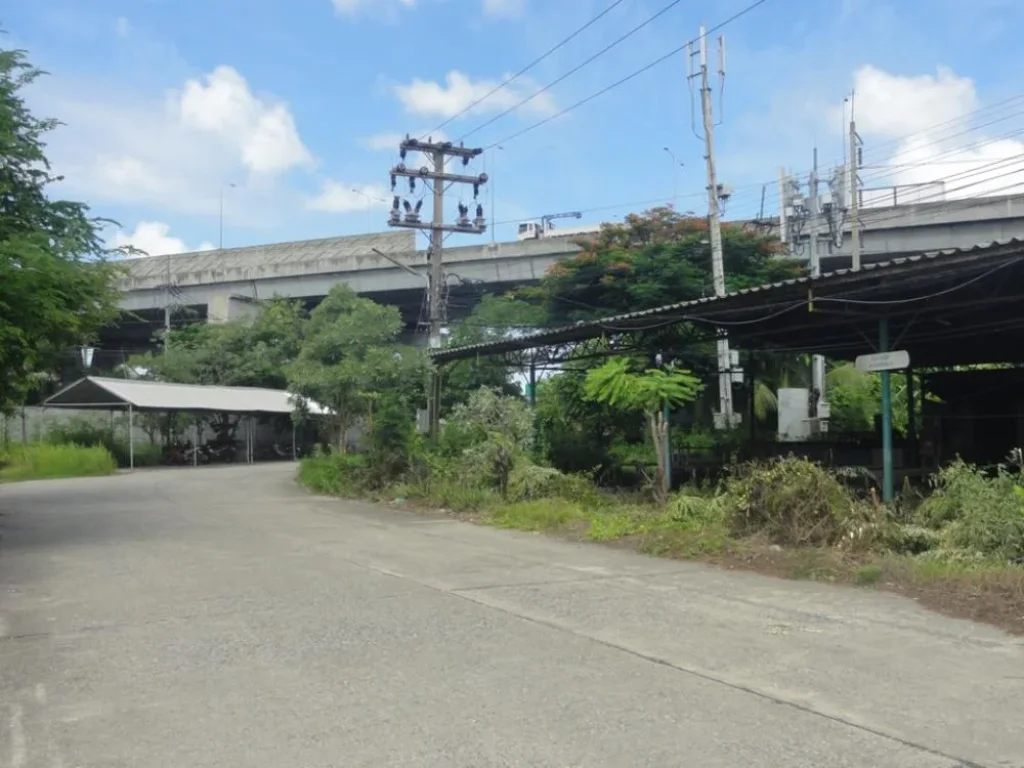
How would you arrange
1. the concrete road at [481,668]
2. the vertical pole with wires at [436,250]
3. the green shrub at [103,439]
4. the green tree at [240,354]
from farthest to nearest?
the green tree at [240,354], the green shrub at [103,439], the vertical pole with wires at [436,250], the concrete road at [481,668]

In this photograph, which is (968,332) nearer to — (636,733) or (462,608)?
(462,608)

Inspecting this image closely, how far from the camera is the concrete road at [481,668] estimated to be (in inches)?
201

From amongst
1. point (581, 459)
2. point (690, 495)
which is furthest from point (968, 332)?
point (581, 459)

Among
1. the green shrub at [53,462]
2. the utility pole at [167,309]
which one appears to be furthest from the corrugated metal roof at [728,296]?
the utility pole at [167,309]

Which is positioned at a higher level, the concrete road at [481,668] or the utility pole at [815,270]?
the utility pole at [815,270]

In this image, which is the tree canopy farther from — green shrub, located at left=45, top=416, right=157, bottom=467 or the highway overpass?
green shrub, located at left=45, top=416, right=157, bottom=467

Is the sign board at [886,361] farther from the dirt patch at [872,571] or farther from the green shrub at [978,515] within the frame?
the dirt patch at [872,571]

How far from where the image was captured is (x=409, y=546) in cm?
1345

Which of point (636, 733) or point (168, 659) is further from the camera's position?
point (168, 659)

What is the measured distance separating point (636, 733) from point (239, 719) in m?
2.33

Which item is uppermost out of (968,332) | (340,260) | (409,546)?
(340,260)

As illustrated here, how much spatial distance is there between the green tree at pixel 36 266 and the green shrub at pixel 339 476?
781cm

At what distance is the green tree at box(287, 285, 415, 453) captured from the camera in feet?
77.6

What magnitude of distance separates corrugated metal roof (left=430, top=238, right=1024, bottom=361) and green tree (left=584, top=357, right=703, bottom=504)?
1.05 metres
